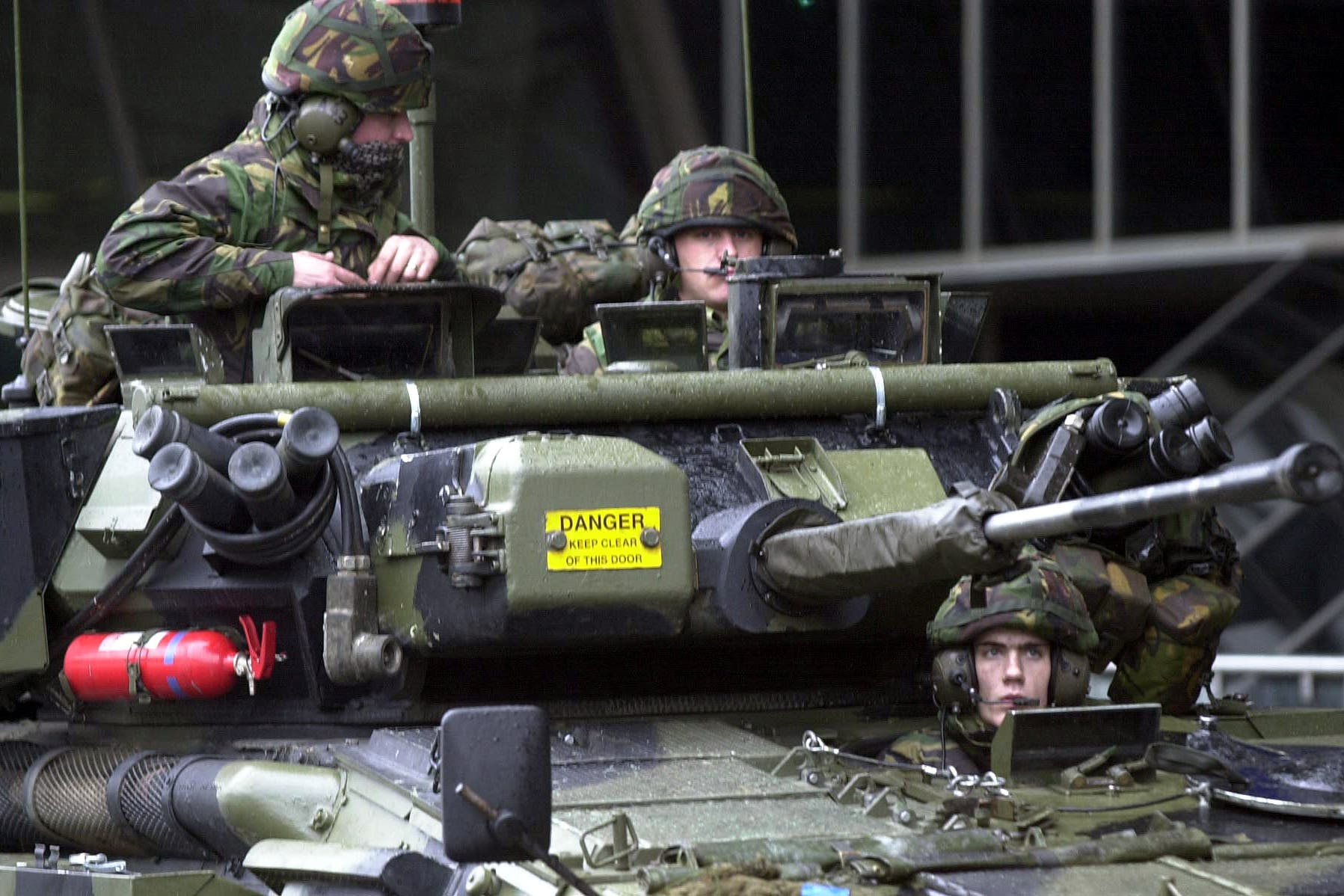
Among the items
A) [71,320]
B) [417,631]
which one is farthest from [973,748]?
[71,320]

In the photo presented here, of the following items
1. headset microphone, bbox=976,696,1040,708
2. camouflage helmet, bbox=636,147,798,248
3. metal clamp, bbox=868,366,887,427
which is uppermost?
camouflage helmet, bbox=636,147,798,248

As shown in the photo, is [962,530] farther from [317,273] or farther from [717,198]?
[717,198]

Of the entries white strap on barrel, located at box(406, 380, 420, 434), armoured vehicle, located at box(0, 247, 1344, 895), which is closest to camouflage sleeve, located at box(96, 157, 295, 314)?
armoured vehicle, located at box(0, 247, 1344, 895)

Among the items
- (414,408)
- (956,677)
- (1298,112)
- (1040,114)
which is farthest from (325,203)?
(1040,114)

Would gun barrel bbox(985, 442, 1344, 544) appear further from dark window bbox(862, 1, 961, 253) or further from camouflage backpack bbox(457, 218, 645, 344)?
dark window bbox(862, 1, 961, 253)

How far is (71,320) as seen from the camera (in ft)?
33.5

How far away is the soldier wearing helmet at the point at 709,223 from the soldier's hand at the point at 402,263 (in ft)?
3.88

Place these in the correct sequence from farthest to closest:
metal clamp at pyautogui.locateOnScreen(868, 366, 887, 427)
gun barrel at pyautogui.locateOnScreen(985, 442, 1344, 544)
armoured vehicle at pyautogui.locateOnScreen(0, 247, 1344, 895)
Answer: metal clamp at pyautogui.locateOnScreen(868, 366, 887, 427)
armoured vehicle at pyautogui.locateOnScreen(0, 247, 1344, 895)
gun barrel at pyautogui.locateOnScreen(985, 442, 1344, 544)

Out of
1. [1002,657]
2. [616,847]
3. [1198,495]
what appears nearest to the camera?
[1198,495]

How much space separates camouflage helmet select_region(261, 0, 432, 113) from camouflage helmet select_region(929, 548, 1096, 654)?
9.30 feet

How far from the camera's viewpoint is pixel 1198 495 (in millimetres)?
4699

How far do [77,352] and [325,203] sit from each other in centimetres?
232

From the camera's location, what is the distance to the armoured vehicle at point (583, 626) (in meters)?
5.58

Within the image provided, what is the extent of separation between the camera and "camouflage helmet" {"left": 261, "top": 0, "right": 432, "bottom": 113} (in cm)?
810
